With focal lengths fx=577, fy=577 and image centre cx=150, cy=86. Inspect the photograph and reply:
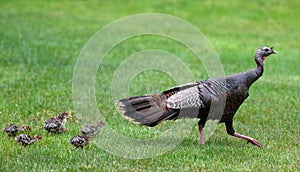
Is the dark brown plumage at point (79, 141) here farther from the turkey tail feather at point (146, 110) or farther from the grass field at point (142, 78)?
the turkey tail feather at point (146, 110)

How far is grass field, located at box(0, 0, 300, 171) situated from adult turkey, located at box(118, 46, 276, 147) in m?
0.46

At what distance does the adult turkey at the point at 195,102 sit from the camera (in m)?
7.51

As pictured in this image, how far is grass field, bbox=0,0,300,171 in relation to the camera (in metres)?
6.92

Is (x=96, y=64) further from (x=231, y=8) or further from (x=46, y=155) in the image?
(x=231, y=8)

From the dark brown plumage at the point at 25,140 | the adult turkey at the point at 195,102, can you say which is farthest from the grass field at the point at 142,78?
the adult turkey at the point at 195,102

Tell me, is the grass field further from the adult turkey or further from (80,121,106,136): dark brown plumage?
the adult turkey

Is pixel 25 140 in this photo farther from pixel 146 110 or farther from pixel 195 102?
pixel 195 102

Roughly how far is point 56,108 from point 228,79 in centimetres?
342

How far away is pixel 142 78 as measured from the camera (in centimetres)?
1344

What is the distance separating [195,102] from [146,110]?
653mm

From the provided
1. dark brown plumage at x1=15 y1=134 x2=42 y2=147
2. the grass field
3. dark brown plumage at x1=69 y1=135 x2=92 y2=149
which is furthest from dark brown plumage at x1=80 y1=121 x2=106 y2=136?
Answer: dark brown plumage at x1=15 y1=134 x2=42 y2=147

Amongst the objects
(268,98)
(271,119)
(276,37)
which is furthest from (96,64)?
(276,37)

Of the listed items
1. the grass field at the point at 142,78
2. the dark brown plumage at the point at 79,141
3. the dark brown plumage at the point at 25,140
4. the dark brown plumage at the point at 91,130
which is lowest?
the grass field at the point at 142,78

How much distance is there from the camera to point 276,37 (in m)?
22.1
